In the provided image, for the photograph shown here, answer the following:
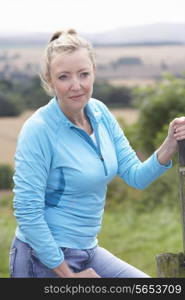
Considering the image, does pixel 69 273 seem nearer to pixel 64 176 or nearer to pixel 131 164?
pixel 64 176

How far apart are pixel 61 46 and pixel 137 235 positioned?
8.14m

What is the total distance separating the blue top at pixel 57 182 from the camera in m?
2.72

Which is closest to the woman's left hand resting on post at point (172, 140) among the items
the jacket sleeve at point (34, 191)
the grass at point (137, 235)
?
the jacket sleeve at point (34, 191)

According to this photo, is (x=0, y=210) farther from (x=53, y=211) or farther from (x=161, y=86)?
(x=53, y=211)

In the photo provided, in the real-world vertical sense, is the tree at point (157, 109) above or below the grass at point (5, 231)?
above

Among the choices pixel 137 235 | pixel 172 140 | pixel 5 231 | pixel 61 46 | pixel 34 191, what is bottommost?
pixel 137 235

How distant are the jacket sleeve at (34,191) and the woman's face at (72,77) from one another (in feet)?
0.63

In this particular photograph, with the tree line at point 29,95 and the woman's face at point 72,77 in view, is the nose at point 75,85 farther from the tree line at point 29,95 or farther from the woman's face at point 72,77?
the tree line at point 29,95

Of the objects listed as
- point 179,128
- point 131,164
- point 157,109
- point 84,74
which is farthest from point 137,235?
point 84,74

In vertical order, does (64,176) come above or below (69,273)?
above

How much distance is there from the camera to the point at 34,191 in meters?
2.72

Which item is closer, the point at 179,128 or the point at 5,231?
the point at 179,128

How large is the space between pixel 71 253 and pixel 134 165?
504 millimetres

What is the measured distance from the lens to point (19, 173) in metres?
2.73
